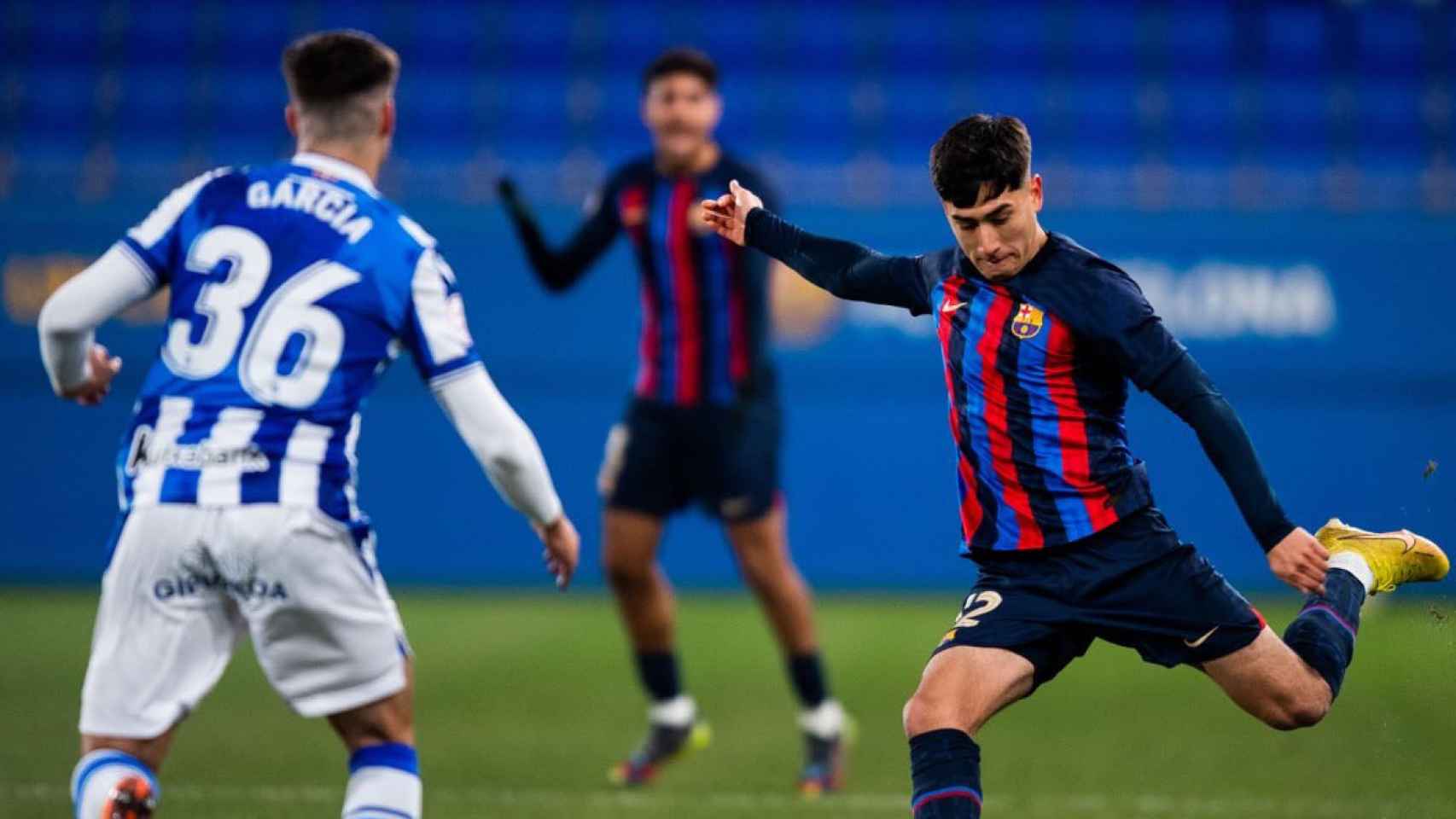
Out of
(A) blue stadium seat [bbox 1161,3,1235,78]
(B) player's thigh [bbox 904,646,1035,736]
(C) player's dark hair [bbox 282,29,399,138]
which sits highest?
(A) blue stadium seat [bbox 1161,3,1235,78]

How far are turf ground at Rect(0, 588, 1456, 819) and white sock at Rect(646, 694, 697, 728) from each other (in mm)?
176

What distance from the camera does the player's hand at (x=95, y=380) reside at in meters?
4.19

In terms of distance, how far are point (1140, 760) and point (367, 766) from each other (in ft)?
12.2

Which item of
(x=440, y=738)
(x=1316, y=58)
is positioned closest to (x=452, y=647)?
(x=440, y=738)

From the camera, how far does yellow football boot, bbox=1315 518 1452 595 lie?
4840 millimetres

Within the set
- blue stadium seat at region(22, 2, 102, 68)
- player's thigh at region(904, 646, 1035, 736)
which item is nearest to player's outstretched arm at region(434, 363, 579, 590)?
player's thigh at region(904, 646, 1035, 736)

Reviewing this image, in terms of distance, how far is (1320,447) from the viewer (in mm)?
11531

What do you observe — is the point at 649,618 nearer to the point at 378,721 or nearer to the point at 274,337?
the point at 378,721

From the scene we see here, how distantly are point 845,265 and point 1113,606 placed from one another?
1.03 m

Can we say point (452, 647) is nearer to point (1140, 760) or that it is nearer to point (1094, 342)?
point (1140, 760)

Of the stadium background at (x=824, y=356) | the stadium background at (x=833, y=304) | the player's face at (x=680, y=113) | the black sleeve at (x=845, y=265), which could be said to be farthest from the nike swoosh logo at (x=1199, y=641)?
the stadium background at (x=833, y=304)

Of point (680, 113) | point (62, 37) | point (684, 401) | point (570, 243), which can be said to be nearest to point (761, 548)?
point (684, 401)

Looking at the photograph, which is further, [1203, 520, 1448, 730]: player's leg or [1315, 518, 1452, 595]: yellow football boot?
[1315, 518, 1452, 595]: yellow football boot

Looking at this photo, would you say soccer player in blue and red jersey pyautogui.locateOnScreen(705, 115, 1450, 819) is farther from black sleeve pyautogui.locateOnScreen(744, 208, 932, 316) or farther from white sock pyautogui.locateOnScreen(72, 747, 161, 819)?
white sock pyautogui.locateOnScreen(72, 747, 161, 819)
